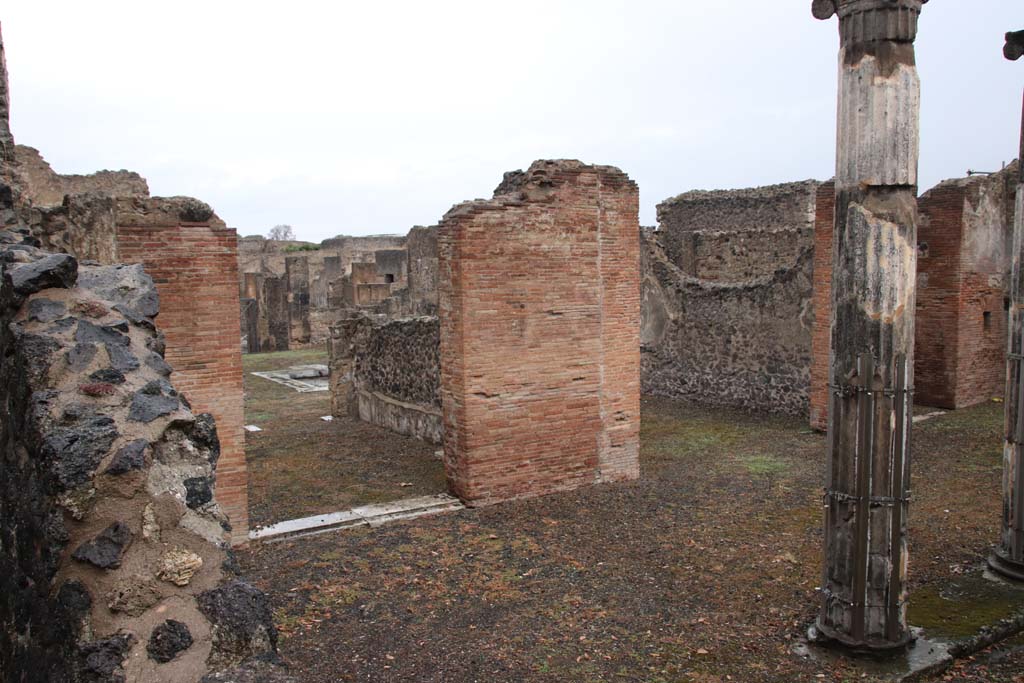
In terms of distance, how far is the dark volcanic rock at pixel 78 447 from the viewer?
236 cm

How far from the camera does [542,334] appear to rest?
819 centimetres


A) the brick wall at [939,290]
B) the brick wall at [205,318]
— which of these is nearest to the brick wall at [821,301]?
the brick wall at [939,290]

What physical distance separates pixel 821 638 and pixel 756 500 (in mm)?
3287

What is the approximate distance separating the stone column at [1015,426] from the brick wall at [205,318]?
18.4 feet

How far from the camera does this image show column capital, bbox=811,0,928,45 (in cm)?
419

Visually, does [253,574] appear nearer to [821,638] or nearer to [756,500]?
[821,638]

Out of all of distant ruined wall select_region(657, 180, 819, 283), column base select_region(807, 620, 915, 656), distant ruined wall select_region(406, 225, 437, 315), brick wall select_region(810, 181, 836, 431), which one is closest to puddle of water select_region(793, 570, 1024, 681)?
column base select_region(807, 620, 915, 656)

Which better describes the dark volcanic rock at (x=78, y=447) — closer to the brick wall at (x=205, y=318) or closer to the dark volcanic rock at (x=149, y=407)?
the dark volcanic rock at (x=149, y=407)

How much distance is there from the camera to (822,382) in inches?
427

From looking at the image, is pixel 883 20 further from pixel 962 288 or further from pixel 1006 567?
pixel 962 288

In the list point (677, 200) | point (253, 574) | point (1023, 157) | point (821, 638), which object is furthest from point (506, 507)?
point (677, 200)

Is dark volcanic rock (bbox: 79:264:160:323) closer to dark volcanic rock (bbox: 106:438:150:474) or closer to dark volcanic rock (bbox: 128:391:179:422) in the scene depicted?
dark volcanic rock (bbox: 128:391:179:422)

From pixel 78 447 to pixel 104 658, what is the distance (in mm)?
625

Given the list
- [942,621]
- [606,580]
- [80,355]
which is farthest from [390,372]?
[80,355]
